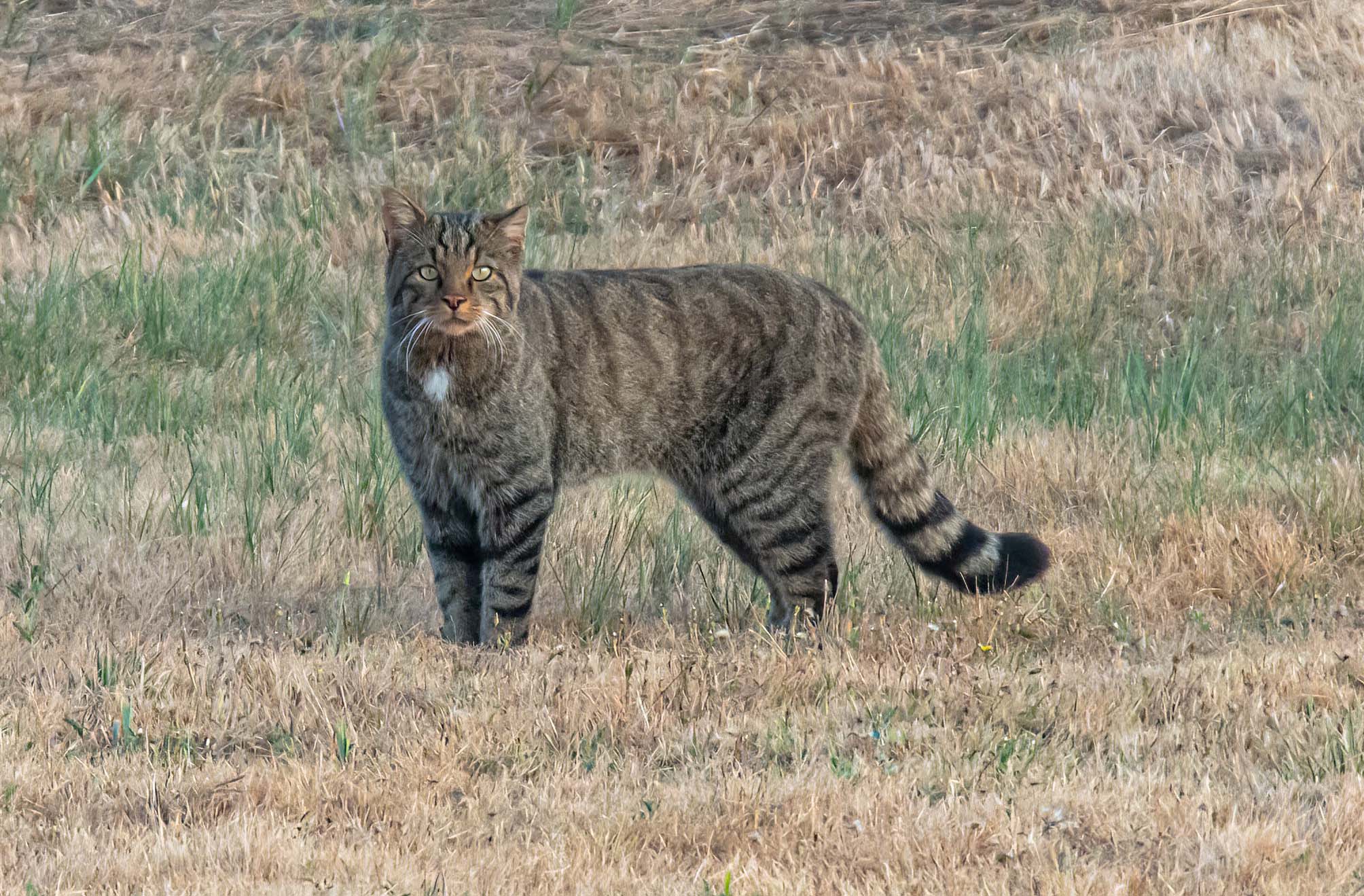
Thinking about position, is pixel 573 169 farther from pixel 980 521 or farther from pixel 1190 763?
pixel 1190 763

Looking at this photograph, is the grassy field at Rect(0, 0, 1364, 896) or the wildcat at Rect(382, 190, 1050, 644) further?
the wildcat at Rect(382, 190, 1050, 644)

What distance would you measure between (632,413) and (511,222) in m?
0.74

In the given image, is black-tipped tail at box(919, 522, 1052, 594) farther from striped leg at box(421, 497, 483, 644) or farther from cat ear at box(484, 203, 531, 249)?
cat ear at box(484, 203, 531, 249)

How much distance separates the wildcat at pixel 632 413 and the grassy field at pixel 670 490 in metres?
0.26

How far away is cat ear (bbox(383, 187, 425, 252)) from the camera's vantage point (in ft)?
15.5

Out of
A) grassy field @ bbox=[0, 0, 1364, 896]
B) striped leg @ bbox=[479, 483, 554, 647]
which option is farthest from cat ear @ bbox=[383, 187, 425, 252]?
grassy field @ bbox=[0, 0, 1364, 896]

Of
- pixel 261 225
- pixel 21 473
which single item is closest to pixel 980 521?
pixel 21 473

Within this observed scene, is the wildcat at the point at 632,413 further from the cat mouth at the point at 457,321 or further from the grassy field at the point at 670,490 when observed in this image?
the grassy field at the point at 670,490

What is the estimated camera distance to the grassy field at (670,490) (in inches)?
135

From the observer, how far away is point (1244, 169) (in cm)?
1084

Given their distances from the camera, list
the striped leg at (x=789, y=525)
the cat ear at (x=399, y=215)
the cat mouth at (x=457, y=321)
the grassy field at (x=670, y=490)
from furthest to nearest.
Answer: the striped leg at (x=789, y=525)
the cat ear at (x=399, y=215)
the cat mouth at (x=457, y=321)
the grassy field at (x=670, y=490)

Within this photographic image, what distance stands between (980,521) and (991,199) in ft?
16.2

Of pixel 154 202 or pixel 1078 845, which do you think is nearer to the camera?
pixel 1078 845

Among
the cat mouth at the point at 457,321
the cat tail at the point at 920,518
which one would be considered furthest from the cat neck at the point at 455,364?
the cat tail at the point at 920,518
